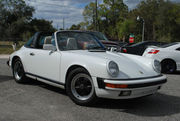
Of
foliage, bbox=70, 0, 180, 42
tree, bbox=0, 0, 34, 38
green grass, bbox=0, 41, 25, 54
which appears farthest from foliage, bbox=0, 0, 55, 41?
foliage, bbox=70, 0, 180, 42

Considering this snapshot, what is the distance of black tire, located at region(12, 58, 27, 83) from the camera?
18.9ft

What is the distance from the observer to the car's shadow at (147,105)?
383 cm

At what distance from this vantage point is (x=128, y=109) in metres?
3.94

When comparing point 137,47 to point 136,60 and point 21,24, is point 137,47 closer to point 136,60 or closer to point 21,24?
point 136,60

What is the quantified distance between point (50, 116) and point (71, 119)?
14.6 inches

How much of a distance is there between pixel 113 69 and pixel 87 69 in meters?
0.47

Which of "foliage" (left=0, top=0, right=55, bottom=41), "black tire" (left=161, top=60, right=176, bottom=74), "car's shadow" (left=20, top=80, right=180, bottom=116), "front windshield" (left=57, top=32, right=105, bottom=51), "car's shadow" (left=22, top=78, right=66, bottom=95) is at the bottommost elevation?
"car's shadow" (left=20, top=80, right=180, bottom=116)

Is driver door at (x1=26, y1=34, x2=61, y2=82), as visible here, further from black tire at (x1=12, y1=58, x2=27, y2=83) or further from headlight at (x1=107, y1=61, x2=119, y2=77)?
headlight at (x1=107, y1=61, x2=119, y2=77)

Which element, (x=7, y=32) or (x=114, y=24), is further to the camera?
(x=114, y=24)

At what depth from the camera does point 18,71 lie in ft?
19.4

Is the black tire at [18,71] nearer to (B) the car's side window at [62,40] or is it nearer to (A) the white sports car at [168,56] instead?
(B) the car's side window at [62,40]

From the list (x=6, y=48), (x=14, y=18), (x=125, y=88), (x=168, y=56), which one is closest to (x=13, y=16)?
(x=14, y=18)

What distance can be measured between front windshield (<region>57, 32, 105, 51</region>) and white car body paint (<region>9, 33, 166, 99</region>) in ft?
0.94

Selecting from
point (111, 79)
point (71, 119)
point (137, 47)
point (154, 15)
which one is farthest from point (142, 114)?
point (154, 15)
